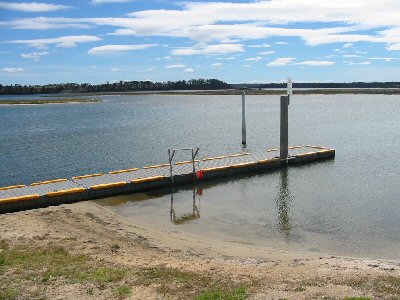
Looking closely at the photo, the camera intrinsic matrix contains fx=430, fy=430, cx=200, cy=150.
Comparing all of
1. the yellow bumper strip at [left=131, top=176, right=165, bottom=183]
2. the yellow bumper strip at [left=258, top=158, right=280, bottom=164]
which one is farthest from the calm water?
the yellow bumper strip at [left=258, top=158, right=280, bottom=164]

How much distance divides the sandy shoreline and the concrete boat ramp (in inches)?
32.6

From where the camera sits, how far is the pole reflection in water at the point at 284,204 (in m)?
16.6

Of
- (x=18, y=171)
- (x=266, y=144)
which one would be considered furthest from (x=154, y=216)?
(x=266, y=144)

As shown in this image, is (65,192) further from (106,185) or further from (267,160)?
(267,160)

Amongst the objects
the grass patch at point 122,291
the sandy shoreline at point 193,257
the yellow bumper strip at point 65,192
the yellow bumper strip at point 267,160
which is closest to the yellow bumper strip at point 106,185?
the yellow bumper strip at point 65,192

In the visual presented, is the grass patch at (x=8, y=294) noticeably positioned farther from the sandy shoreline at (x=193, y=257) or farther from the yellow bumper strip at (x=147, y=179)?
the yellow bumper strip at (x=147, y=179)

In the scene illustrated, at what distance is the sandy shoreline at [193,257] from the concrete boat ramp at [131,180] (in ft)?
2.72

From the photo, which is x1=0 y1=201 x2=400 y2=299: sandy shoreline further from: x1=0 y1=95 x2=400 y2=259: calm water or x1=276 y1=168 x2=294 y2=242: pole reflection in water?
x1=276 y1=168 x2=294 y2=242: pole reflection in water

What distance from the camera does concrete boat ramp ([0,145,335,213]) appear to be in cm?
1891

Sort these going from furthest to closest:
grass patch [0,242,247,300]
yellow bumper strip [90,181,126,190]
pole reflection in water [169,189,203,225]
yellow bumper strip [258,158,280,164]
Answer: yellow bumper strip [258,158,280,164], yellow bumper strip [90,181,126,190], pole reflection in water [169,189,203,225], grass patch [0,242,247,300]

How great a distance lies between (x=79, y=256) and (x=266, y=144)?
31.7 meters

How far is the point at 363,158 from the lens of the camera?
32.3 meters

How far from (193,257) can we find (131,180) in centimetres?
980

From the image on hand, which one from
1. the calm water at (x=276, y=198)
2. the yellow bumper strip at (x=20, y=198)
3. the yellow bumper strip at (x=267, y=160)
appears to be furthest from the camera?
the yellow bumper strip at (x=267, y=160)
